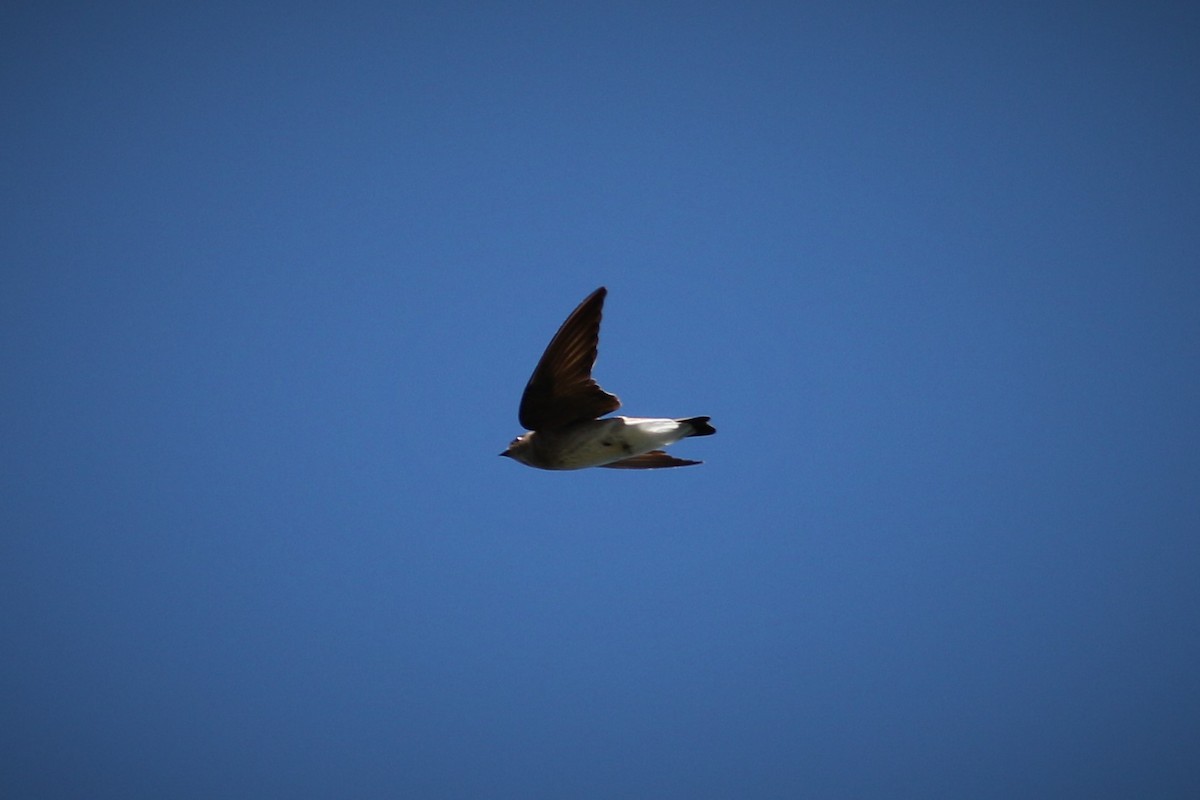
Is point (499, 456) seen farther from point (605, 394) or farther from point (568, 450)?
point (605, 394)

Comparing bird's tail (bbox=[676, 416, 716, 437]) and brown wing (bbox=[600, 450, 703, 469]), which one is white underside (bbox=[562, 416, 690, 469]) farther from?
brown wing (bbox=[600, 450, 703, 469])

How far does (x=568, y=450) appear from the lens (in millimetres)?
2264

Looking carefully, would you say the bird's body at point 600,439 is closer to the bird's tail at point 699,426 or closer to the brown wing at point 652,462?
the bird's tail at point 699,426

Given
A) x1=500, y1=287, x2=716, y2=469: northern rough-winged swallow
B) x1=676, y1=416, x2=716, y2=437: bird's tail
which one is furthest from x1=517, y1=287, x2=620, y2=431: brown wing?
x1=676, y1=416, x2=716, y2=437: bird's tail

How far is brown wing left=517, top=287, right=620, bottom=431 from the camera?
2.04 metres

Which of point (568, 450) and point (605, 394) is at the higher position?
point (605, 394)

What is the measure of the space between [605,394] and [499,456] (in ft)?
1.34

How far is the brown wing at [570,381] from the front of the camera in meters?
2.04

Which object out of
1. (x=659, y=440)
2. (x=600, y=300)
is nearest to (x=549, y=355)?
(x=600, y=300)

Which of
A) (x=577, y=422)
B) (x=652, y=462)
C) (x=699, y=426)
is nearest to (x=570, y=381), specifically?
(x=577, y=422)

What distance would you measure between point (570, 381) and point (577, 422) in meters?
0.17

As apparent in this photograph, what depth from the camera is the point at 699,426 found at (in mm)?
2285

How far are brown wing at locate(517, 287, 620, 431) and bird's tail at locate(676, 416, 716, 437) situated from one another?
21 cm

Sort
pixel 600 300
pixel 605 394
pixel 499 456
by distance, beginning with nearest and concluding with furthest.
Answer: pixel 600 300, pixel 605 394, pixel 499 456
